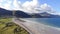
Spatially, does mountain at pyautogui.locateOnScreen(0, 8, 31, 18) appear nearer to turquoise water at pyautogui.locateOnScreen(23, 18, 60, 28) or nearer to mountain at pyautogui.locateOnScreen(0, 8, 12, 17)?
mountain at pyautogui.locateOnScreen(0, 8, 12, 17)

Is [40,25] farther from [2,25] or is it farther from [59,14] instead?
[2,25]

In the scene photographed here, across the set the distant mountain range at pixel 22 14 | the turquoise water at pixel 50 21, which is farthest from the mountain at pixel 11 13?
the turquoise water at pixel 50 21

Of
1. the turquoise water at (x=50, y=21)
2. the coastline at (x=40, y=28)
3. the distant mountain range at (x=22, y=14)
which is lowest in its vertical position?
the coastline at (x=40, y=28)

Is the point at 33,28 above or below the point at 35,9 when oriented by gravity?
below

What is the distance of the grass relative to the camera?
118 cm

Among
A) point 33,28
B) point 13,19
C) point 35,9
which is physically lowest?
point 33,28

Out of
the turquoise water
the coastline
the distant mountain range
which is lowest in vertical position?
the coastline

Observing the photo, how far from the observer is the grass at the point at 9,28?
1.18m

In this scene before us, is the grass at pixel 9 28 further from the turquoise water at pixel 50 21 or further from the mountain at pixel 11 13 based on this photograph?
the turquoise water at pixel 50 21

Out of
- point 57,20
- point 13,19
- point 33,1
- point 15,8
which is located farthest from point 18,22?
point 57,20

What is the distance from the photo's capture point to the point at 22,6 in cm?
124

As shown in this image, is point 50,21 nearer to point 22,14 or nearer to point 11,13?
point 22,14

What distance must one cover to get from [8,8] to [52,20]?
0.54 m

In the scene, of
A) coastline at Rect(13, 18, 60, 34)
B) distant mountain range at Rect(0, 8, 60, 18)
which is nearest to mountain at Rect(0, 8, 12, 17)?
distant mountain range at Rect(0, 8, 60, 18)
